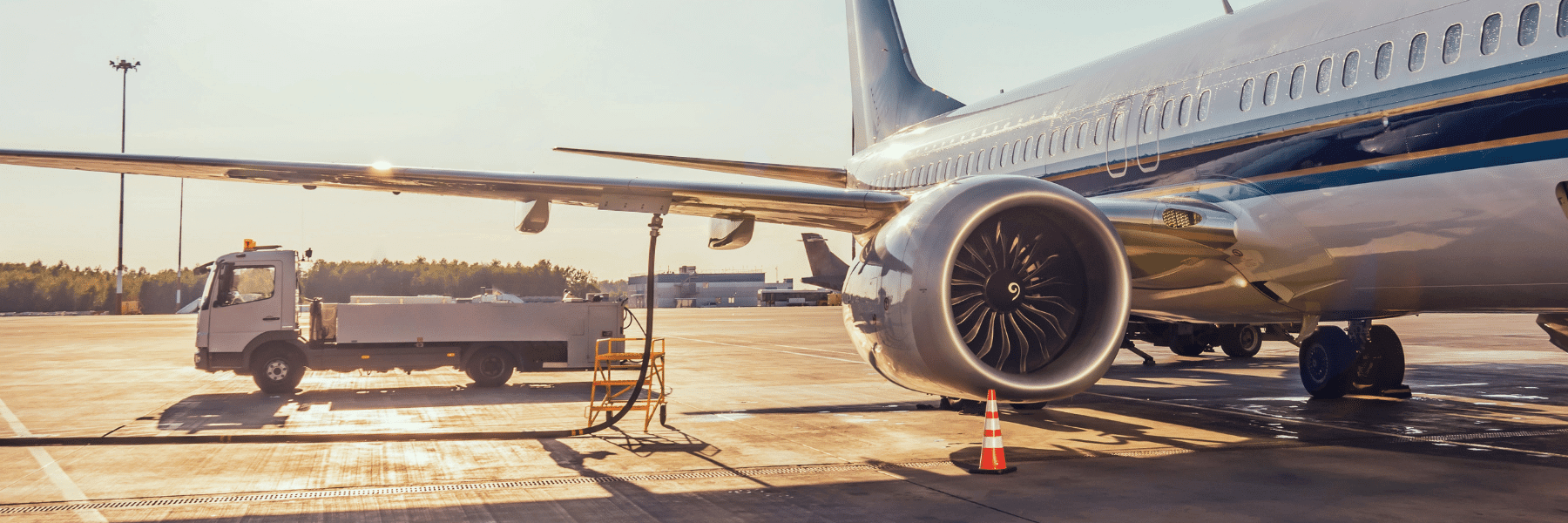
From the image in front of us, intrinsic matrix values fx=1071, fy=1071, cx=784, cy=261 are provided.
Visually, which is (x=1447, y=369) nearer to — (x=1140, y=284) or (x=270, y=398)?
(x=1140, y=284)

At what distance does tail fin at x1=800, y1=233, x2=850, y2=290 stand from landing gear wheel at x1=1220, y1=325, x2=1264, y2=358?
9.23 m

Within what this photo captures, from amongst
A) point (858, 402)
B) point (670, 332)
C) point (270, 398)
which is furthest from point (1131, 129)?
point (670, 332)

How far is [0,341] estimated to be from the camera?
3088 centimetres

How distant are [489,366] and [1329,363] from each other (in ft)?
37.9

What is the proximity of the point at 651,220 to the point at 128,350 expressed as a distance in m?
21.5

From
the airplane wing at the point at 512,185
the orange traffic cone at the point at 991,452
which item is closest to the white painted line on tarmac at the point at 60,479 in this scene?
the airplane wing at the point at 512,185

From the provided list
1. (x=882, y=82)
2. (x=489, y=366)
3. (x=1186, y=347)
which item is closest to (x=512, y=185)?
(x=489, y=366)

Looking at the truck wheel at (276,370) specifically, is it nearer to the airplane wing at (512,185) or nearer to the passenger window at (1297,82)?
the airplane wing at (512,185)

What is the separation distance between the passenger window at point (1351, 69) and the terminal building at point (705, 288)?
341 feet

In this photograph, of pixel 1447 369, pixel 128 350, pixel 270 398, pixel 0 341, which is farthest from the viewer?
pixel 0 341

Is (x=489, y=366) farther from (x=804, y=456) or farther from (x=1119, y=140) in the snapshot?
(x=1119, y=140)

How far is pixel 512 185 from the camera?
29.2 ft

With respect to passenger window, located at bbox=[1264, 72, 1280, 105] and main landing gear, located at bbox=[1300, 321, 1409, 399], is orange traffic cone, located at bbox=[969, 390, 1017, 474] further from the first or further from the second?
main landing gear, located at bbox=[1300, 321, 1409, 399]

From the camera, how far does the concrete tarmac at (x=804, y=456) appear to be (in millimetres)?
6555
